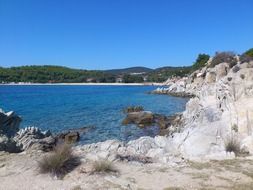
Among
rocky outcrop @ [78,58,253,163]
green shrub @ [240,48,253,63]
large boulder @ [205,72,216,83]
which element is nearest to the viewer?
rocky outcrop @ [78,58,253,163]

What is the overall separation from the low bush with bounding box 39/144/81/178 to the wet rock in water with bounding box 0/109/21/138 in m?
7.01

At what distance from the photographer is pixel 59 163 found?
414 inches

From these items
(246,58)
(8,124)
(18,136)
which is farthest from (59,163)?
(246,58)

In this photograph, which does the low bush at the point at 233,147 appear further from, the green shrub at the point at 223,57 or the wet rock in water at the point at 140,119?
the green shrub at the point at 223,57

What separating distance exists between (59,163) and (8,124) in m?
8.33

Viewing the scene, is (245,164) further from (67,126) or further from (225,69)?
(225,69)

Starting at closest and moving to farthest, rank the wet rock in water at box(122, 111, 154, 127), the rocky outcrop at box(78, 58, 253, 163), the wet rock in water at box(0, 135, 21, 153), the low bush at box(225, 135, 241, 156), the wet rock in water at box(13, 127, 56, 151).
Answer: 1. the rocky outcrop at box(78, 58, 253, 163)
2. the low bush at box(225, 135, 241, 156)
3. the wet rock in water at box(0, 135, 21, 153)
4. the wet rock in water at box(13, 127, 56, 151)
5. the wet rock in water at box(122, 111, 154, 127)

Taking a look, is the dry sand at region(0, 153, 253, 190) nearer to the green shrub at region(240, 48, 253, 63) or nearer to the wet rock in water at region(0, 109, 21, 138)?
the wet rock in water at region(0, 109, 21, 138)

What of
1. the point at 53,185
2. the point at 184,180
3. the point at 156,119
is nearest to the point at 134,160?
the point at 184,180

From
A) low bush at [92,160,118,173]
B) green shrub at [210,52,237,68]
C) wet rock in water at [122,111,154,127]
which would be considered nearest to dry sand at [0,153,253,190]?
low bush at [92,160,118,173]

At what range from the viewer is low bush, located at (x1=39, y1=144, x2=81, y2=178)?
34.3 feet

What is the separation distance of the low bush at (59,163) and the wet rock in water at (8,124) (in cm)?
701

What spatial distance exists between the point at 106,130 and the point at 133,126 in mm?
3529

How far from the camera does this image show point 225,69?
70875mm
